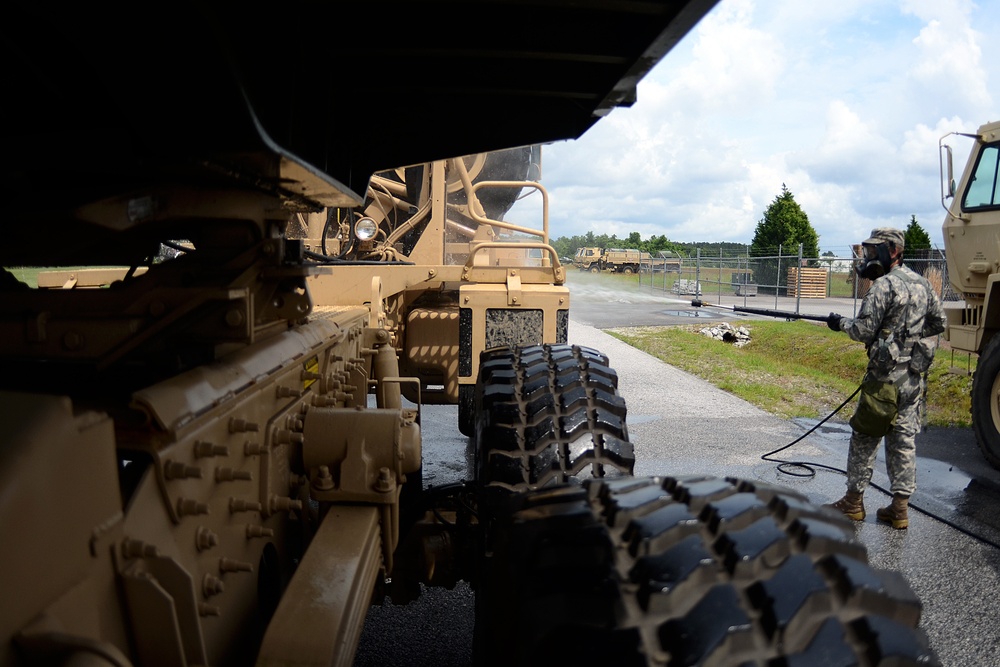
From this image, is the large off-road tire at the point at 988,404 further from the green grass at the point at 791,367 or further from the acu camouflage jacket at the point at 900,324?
the acu camouflage jacket at the point at 900,324

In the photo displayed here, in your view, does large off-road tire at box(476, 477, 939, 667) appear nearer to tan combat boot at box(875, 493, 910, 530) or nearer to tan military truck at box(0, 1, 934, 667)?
tan military truck at box(0, 1, 934, 667)

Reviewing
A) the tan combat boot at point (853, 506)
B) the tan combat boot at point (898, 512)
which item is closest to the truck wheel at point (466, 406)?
the tan combat boot at point (853, 506)

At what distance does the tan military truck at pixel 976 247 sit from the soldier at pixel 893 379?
87.7 inches

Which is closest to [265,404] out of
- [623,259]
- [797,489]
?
[797,489]

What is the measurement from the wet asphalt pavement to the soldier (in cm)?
30

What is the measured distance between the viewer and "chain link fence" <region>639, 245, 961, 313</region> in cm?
2009

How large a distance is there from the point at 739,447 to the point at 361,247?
12.3 ft

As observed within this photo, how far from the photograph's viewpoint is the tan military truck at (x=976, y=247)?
24.2 ft

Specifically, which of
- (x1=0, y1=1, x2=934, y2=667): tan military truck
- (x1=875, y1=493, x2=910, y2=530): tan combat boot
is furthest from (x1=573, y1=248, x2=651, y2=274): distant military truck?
(x1=0, y1=1, x2=934, y2=667): tan military truck

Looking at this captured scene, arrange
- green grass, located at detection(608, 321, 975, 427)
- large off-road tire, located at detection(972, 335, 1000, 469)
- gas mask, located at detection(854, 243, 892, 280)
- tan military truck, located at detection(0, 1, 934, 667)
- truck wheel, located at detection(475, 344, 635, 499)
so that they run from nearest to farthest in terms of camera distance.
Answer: tan military truck, located at detection(0, 1, 934, 667) < truck wheel, located at detection(475, 344, 635, 499) < gas mask, located at detection(854, 243, 892, 280) < large off-road tire, located at detection(972, 335, 1000, 469) < green grass, located at detection(608, 321, 975, 427)

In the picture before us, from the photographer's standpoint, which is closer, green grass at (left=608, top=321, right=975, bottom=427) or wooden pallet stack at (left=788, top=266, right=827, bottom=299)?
green grass at (left=608, top=321, right=975, bottom=427)

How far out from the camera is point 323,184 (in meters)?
1.86

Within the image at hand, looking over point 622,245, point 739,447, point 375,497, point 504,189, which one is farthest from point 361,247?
point 622,245

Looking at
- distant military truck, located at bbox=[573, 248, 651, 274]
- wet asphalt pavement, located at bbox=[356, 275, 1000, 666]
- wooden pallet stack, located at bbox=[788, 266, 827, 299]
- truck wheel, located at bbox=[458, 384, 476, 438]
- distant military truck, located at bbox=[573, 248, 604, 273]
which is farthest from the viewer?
distant military truck, located at bbox=[573, 248, 604, 273]
